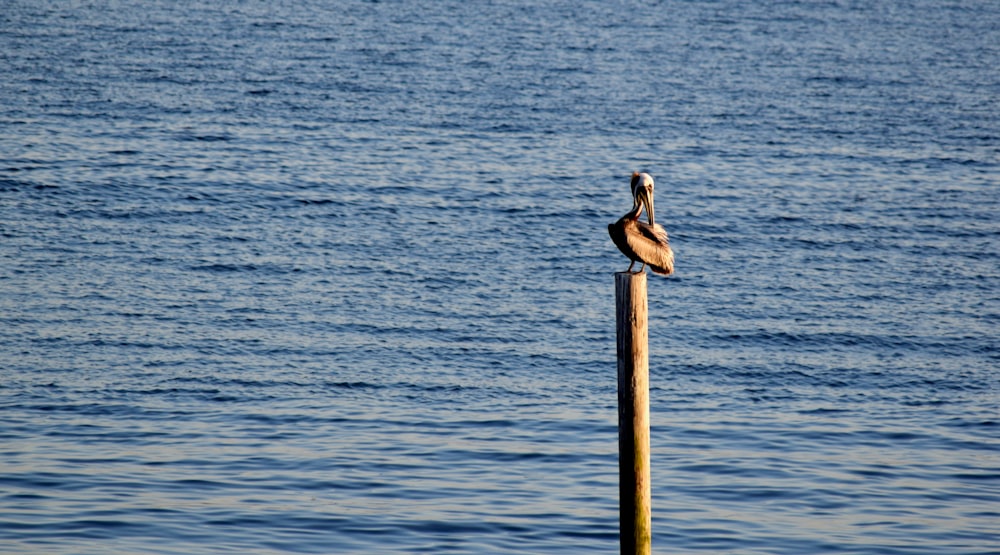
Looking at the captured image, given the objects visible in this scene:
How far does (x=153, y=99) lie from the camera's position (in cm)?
4062

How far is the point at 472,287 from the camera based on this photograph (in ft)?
83.3

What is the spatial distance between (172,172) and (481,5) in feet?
98.2

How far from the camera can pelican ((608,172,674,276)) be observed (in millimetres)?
11320

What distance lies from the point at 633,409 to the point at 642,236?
1.93m

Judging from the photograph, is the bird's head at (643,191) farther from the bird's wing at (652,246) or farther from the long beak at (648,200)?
the bird's wing at (652,246)

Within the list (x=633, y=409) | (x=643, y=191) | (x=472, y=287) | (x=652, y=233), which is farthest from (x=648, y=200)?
(x=472, y=287)

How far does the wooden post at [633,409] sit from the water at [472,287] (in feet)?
8.48

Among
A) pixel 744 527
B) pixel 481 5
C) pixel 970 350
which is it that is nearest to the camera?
pixel 744 527

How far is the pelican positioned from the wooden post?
1139 mm

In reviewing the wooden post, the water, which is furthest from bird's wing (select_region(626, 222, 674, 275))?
the water

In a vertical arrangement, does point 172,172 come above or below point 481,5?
below

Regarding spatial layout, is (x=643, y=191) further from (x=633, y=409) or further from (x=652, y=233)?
(x=633, y=409)

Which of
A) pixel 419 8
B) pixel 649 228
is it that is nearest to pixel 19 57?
pixel 419 8

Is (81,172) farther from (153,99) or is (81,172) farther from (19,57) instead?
(19,57)
